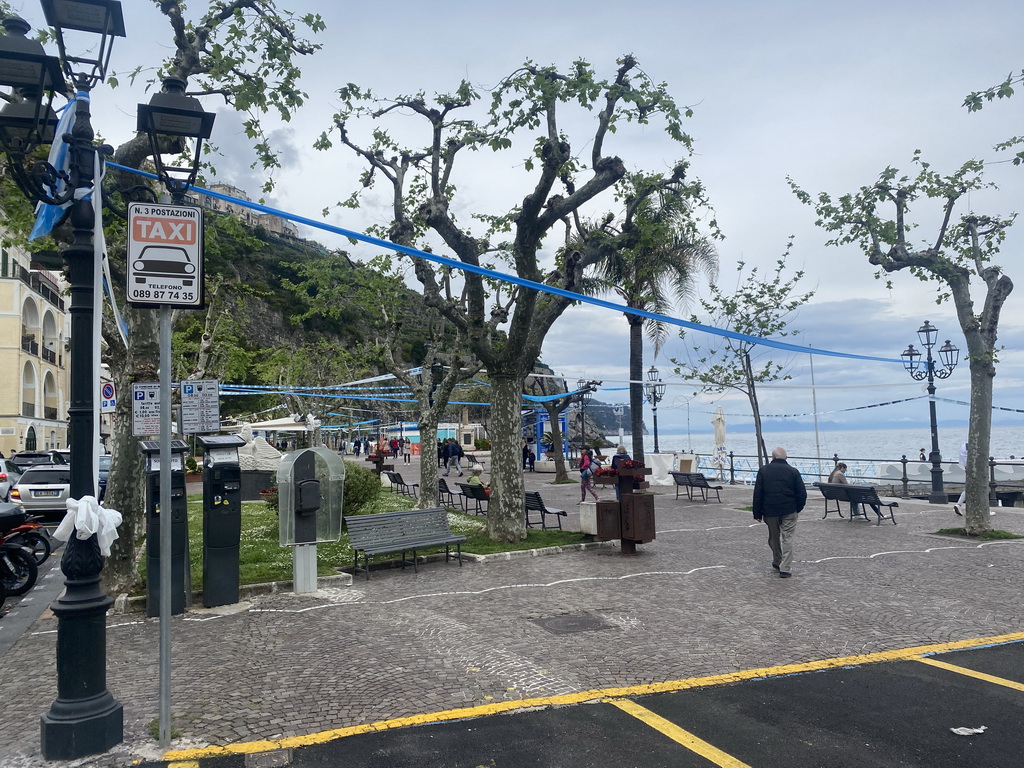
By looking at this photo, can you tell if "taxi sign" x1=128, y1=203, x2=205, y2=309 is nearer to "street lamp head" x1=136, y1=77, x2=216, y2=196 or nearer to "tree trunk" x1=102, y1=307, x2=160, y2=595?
"street lamp head" x1=136, y1=77, x2=216, y2=196

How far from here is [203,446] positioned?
8195mm

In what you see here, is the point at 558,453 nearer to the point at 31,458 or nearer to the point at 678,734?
the point at 31,458

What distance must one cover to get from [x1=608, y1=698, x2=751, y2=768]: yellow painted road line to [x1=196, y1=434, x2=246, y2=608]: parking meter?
485 centimetres

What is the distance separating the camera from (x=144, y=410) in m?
8.20

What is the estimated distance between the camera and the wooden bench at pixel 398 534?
9820mm

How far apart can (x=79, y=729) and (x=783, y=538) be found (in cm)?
787

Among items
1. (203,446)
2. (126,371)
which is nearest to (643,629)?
(203,446)

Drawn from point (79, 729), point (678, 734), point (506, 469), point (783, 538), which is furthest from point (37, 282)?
point (678, 734)

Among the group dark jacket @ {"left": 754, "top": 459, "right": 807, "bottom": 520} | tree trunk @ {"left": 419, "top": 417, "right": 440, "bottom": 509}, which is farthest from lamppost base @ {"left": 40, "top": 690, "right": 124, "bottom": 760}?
tree trunk @ {"left": 419, "top": 417, "right": 440, "bottom": 509}

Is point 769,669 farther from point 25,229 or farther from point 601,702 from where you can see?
point 25,229

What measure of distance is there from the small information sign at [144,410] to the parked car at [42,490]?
10817mm

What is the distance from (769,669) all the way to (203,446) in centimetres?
616

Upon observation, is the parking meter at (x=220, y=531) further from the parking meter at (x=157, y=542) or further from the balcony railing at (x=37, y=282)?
the balcony railing at (x=37, y=282)

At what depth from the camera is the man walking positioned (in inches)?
369
